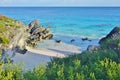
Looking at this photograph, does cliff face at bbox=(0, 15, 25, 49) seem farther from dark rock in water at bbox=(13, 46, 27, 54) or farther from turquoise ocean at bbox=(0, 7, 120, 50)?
turquoise ocean at bbox=(0, 7, 120, 50)

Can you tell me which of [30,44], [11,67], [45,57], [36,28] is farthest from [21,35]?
[11,67]

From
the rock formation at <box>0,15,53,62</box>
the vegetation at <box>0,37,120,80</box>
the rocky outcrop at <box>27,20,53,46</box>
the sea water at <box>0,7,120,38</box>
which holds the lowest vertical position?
the sea water at <box>0,7,120,38</box>

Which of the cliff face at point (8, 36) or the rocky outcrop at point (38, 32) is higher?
the cliff face at point (8, 36)

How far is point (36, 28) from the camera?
39.8 meters

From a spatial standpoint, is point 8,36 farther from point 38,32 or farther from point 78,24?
point 78,24

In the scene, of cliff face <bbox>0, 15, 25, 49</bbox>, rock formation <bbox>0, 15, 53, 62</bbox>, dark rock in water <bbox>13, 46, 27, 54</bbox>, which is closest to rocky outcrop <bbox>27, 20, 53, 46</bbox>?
rock formation <bbox>0, 15, 53, 62</bbox>

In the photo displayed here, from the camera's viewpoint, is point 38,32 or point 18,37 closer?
point 18,37

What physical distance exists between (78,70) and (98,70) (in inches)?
18.1

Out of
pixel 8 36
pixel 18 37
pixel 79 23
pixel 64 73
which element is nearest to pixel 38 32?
pixel 8 36

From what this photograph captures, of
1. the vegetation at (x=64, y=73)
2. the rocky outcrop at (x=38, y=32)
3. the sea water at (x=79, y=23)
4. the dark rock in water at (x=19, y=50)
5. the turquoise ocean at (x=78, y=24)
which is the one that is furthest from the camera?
the sea water at (x=79, y=23)

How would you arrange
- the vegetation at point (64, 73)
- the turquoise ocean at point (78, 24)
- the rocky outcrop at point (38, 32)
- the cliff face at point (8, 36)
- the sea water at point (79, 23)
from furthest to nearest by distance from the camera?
1. the sea water at point (79, 23)
2. the turquoise ocean at point (78, 24)
3. the rocky outcrop at point (38, 32)
4. the cliff face at point (8, 36)
5. the vegetation at point (64, 73)

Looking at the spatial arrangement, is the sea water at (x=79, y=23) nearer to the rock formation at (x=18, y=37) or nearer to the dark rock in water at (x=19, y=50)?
the rock formation at (x=18, y=37)

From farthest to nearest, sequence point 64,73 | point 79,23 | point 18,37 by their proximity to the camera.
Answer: point 79,23 < point 18,37 < point 64,73

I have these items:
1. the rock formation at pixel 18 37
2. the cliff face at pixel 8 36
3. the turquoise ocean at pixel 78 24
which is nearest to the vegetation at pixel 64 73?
the rock formation at pixel 18 37
